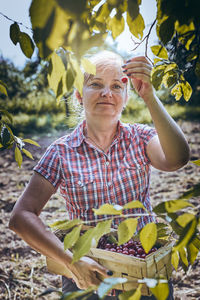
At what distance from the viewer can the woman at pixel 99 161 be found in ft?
3.59

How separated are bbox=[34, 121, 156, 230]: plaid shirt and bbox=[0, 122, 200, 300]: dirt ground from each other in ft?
1.46

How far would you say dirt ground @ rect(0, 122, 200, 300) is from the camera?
1.79 m

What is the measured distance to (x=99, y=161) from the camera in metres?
1.27

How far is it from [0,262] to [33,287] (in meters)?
0.39

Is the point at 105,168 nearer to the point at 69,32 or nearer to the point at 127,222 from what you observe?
the point at 127,222

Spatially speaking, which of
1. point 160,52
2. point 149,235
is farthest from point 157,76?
point 149,235

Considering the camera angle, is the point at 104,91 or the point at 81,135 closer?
the point at 104,91

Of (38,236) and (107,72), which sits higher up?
A: (107,72)

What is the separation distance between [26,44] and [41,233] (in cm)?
68

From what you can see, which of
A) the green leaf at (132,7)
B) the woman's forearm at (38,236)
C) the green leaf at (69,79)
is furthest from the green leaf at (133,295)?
the woman's forearm at (38,236)

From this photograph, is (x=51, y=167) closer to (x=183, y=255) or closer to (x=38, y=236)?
(x=38, y=236)

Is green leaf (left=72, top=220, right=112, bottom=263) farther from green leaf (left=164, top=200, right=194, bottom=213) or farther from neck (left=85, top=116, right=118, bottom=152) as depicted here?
neck (left=85, top=116, right=118, bottom=152)

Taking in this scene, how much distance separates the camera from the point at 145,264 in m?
0.79

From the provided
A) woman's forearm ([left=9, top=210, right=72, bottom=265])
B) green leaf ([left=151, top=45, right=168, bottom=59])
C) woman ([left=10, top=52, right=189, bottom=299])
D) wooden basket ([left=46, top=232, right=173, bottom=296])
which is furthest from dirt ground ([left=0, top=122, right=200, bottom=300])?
green leaf ([left=151, top=45, right=168, bottom=59])
